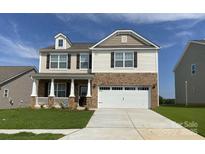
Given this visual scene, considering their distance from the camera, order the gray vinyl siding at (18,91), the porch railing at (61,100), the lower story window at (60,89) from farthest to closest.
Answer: the gray vinyl siding at (18,91)
the lower story window at (60,89)
the porch railing at (61,100)

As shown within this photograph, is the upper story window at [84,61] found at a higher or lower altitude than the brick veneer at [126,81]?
higher

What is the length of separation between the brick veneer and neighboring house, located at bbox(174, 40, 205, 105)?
6.06m

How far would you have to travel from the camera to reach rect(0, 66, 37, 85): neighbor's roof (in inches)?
1244

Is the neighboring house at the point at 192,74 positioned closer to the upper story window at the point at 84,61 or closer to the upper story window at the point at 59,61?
the upper story window at the point at 84,61

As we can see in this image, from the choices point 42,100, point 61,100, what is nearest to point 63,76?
point 61,100

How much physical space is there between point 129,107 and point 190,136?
13670mm

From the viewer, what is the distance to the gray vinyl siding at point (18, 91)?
3080cm

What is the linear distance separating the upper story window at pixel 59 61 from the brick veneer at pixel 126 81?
370 centimetres

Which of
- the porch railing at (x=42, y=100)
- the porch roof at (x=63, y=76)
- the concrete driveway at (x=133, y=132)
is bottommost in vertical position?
the concrete driveway at (x=133, y=132)

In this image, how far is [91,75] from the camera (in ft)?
80.6

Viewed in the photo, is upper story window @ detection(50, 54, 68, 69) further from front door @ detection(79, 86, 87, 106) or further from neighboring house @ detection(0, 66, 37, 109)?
neighboring house @ detection(0, 66, 37, 109)

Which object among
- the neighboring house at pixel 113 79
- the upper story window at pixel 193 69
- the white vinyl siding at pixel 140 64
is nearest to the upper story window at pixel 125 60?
the neighboring house at pixel 113 79
